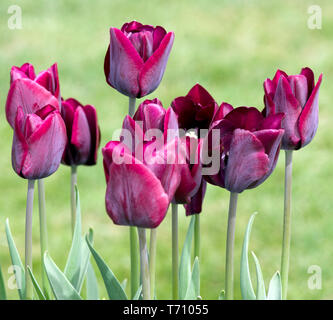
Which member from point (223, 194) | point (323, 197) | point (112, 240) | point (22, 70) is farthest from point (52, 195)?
point (22, 70)

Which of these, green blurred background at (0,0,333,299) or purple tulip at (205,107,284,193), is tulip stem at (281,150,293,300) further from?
green blurred background at (0,0,333,299)

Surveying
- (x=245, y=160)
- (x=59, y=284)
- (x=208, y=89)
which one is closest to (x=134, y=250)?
(x=59, y=284)

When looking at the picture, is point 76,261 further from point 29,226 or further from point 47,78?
point 47,78

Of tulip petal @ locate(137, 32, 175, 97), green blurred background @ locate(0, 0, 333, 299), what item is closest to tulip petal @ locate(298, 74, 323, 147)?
tulip petal @ locate(137, 32, 175, 97)

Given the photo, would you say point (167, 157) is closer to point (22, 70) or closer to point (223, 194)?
point (22, 70)

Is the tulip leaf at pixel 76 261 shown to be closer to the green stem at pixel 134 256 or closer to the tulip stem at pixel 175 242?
the green stem at pixel 134 256

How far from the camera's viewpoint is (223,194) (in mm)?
2939

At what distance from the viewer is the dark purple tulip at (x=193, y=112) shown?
94 cm

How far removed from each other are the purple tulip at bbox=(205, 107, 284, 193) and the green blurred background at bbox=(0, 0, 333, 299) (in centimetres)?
151

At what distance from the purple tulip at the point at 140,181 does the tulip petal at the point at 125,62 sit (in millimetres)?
224

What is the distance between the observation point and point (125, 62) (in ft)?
3.24

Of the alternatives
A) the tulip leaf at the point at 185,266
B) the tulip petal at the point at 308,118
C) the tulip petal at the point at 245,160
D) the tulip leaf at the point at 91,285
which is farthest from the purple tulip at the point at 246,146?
the tulip leaf at the point at 91,285

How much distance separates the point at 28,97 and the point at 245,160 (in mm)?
315

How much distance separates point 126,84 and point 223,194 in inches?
78.3
